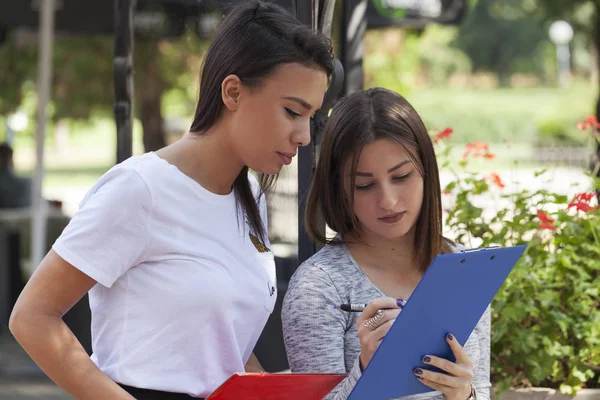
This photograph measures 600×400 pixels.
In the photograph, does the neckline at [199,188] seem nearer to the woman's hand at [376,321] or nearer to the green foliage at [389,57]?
the woman's hand at [376,321]

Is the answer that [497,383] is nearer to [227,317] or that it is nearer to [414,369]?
[414,369]

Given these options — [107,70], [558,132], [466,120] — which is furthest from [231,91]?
[466,120]

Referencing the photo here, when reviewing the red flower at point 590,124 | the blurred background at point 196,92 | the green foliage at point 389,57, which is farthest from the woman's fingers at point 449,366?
the green foliage at point 389,57

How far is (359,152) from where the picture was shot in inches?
87.3

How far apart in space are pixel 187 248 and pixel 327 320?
0.44 m

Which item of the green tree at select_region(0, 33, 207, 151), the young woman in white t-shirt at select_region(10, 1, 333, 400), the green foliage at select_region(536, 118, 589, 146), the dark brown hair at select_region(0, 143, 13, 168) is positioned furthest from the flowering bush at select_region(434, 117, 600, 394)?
the green foliage at select_region(536, 118, 589, 146)

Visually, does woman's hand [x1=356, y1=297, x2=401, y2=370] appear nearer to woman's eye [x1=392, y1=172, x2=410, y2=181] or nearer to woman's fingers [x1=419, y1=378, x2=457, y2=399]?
woman's fingers [x1=419, y1=378, x2=457, y2=399]

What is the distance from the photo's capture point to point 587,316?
3186 mm

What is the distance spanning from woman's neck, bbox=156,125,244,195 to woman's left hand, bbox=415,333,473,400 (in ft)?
1.73

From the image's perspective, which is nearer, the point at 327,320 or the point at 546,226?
the point at 327,320

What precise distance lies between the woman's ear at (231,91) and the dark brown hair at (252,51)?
0.05 feet

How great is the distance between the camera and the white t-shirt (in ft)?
5.61

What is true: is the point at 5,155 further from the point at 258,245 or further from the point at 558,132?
the point at 558,132

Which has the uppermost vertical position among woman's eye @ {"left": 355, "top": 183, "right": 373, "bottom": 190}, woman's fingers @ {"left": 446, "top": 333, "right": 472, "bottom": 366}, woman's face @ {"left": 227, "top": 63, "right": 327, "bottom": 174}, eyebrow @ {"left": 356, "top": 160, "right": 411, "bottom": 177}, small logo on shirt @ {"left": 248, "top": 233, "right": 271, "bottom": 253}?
woman's face @ {"left": 227, "top": 63, "right": 327, "bottom": 174}
